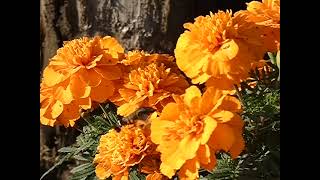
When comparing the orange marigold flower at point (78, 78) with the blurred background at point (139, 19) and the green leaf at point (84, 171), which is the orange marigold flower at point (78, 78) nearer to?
the green leaf at point (84, 171)

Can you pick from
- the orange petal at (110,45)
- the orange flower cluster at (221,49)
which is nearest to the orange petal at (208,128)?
the orange flower cluster at (221,49)

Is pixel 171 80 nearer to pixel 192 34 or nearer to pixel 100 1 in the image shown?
pixel 192 34

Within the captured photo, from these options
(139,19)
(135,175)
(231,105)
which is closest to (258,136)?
(231,105)

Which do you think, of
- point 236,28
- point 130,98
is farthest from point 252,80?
point 130,98

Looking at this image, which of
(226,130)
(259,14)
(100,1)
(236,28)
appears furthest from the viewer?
(100,1)

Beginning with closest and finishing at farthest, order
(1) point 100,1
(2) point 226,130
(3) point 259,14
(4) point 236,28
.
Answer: (2) point 226,130 → (4) point 236,28 → (3) point 259,14 → (1) point 100,1
